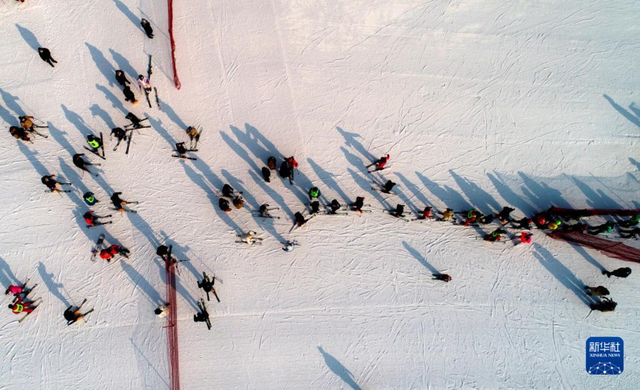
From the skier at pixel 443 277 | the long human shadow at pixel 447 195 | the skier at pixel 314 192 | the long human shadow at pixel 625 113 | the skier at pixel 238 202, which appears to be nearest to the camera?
the skier at pixel 238 202

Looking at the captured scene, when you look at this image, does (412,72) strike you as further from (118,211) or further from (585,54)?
(118,211)

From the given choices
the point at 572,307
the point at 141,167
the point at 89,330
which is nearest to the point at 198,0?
the point at 141,167

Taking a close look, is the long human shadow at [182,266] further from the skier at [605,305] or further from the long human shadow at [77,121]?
the skier at [605,305]

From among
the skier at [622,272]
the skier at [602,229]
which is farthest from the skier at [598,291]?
the skier at [602,229]

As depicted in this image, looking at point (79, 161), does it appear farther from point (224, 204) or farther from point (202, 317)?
point (202, 317)

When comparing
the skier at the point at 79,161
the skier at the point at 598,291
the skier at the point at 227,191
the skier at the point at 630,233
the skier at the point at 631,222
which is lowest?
the skier at the point at 598,291

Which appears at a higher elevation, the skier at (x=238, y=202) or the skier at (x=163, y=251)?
the skier at (x=238, y=202)

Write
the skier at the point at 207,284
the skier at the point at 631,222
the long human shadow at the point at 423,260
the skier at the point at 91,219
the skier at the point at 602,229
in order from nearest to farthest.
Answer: the skier at the point at 207,284
the skier at the point at 91,219
the skier at the point at 602,229
the skier at the point at 631,222
the long human shadow at the point at 423,260
